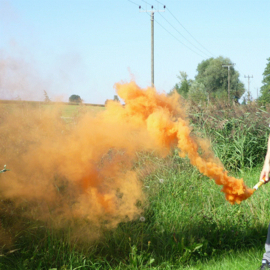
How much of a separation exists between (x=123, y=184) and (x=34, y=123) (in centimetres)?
138

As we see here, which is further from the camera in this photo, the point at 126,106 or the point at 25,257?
the point at 126,106

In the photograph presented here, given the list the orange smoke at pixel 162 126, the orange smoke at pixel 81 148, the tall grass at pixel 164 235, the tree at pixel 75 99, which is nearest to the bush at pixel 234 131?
the tall grass at pixel 164 235

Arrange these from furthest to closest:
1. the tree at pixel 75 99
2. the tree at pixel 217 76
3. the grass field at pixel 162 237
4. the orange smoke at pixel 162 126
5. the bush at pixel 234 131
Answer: the tree at pixel 217 76, the bush at pixel 234 131, the tree at pixel 75 99, the orange smoke at pixel 162 126, the grass field at pixel 162 237

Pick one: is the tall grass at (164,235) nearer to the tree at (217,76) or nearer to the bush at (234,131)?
the bush at (234,131)

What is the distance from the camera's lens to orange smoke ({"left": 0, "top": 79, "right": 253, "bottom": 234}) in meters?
3.58

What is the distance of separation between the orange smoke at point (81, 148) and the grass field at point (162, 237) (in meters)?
0.21

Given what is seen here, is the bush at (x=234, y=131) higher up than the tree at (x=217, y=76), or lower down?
lower down

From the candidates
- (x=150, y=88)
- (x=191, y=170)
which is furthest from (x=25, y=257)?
(x=191, y=170)

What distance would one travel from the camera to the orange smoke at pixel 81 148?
358 cm

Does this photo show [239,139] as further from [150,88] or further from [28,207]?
[28,207]

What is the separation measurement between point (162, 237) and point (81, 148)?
1.47 m

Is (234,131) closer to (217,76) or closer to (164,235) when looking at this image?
(164,235)

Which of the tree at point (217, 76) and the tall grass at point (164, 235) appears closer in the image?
the tall grass at point (164, 235)

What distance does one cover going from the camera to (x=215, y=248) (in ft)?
13.4
